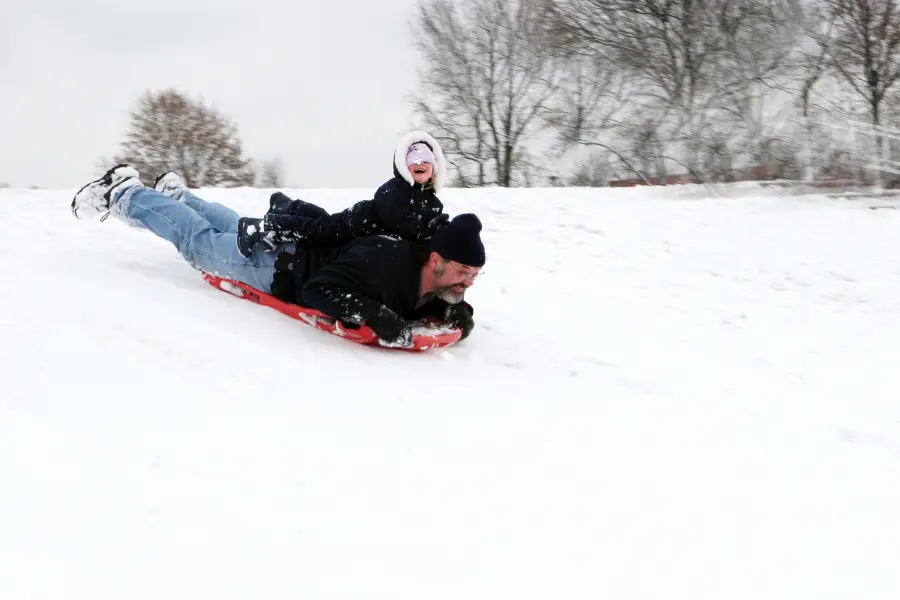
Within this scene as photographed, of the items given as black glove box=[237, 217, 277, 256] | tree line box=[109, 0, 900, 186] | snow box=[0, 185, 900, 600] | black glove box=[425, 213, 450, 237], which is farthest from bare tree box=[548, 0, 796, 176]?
black glove box=[237, 217, 277, 256]

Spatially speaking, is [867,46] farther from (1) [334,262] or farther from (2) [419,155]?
(1) [334,262]

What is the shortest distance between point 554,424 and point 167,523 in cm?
160

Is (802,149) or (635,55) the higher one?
(635,55)

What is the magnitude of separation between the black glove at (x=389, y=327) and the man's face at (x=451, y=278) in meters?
0.32

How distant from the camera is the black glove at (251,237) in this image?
12.6 feet

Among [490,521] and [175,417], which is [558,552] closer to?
[490,521]

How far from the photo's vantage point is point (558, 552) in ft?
6.72

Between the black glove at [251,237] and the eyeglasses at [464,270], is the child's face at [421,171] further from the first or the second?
the black glove at [251,237]

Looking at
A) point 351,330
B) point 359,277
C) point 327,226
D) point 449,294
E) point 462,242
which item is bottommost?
point 351,330

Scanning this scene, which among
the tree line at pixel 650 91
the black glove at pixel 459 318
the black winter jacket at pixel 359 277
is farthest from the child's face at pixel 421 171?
the tree line at pixel 650 91

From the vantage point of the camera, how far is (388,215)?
359cm

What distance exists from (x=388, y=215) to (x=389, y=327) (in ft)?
2.02

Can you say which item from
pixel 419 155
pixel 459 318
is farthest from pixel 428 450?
pixel 419 155

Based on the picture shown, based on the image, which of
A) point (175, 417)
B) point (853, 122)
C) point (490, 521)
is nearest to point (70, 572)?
point (175, 417)
